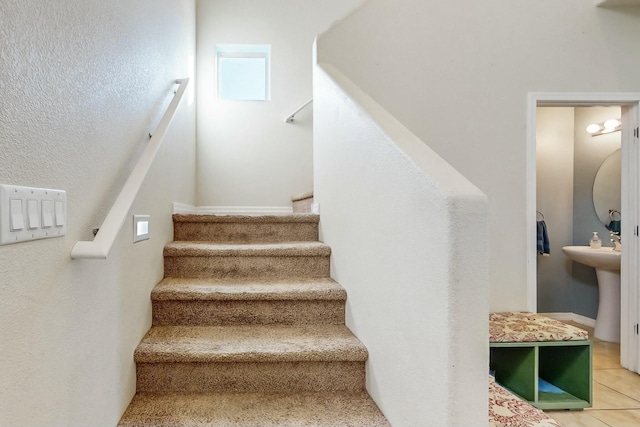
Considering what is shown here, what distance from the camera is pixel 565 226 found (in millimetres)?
3965

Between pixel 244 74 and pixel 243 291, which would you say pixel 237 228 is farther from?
pixel 244 74

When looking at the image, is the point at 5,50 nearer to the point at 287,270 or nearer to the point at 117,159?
the point at 117,159

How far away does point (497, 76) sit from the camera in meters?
2.52

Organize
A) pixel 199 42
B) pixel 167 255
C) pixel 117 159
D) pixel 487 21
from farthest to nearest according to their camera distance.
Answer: pixel 199 42
pixel 487 21
pixel 167 255
pixel 117 159

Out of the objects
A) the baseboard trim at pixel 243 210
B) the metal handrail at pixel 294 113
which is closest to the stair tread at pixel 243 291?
the baseboard trim at pixel 243 210

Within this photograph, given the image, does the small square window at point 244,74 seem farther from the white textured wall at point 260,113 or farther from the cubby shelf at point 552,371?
the cubby shelf at point 552,371

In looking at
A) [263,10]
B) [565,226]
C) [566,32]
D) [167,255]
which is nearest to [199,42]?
[263,10]

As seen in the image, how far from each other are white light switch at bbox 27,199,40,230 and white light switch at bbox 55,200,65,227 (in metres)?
0.08

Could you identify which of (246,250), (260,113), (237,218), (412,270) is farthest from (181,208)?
(412,270)

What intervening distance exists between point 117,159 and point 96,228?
1.09 ft

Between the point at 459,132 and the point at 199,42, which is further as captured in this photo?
the point at 199,42

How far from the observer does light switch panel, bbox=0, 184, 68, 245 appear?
2.26 feet

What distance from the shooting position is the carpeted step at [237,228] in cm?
223

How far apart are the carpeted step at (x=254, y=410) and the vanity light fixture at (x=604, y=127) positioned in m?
3.91
